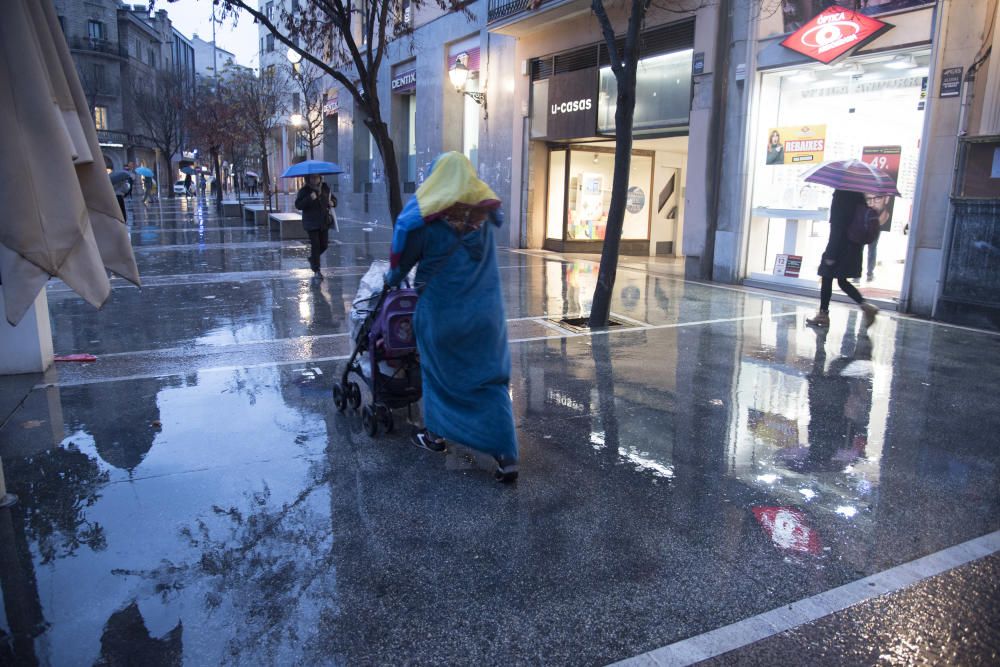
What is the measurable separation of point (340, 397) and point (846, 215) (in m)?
6.64

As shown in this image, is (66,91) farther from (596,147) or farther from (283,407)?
(596,147)

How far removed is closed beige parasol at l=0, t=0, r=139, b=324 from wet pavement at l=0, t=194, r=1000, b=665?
1366 millimetres

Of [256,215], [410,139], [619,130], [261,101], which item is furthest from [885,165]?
[261,101]

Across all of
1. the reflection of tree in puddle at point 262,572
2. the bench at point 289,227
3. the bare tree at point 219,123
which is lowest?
the reflection of tree in puddle at point 262,572

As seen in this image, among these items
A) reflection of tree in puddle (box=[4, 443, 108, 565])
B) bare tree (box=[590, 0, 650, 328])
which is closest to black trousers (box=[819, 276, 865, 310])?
bare tree (box=[590, 0, 650, 328])

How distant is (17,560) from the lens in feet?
10.7

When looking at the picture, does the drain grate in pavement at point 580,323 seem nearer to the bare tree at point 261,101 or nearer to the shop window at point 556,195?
the shop window at point 556,195

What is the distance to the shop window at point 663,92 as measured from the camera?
13.6m

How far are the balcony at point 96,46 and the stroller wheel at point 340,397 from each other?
208ft

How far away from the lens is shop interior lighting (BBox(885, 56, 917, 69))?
1003 cm

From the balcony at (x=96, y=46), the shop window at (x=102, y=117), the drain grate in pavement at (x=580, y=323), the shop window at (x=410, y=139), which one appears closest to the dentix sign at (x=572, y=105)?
the drain grate in pavement at (x=580, y=323)

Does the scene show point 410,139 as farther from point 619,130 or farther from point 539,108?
point 619,130

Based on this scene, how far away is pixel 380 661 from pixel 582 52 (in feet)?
52.4

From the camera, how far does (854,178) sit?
8344 mm
